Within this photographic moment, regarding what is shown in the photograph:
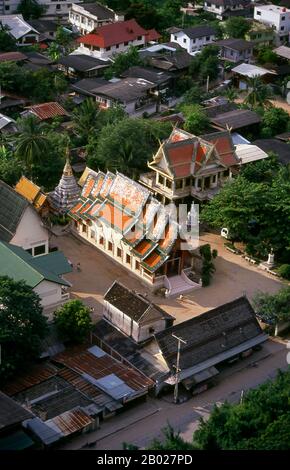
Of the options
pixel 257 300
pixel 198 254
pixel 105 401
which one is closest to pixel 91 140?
pixel 198 254

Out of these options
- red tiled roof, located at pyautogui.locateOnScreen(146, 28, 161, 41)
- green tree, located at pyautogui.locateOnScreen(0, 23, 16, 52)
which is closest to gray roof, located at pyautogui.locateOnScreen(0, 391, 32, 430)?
green tree, located at pyautogui.locateOnScreen(0, 23, 16, 52)

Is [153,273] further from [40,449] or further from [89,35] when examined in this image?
[89,35]

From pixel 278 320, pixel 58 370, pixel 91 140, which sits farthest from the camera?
pixel 91 140

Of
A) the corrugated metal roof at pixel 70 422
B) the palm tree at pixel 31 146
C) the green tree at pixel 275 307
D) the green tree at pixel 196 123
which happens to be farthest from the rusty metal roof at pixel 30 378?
the green tree at pixel 196 123

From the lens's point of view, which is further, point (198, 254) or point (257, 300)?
point (198, 254)

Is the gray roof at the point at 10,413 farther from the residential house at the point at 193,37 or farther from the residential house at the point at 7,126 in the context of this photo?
the residential house at the point at 193,37

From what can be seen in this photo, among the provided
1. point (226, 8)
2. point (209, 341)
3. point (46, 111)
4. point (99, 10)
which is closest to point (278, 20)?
point (226, 8)
